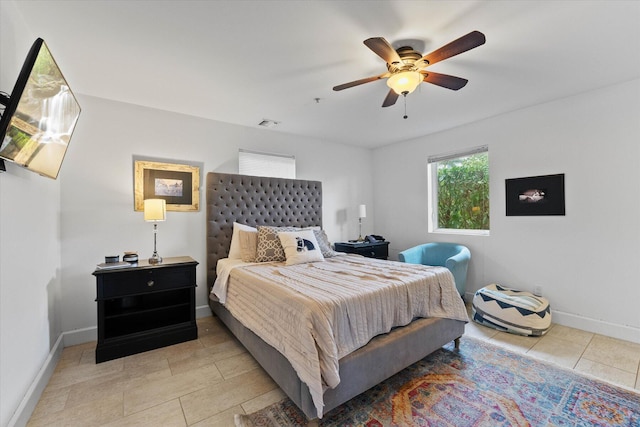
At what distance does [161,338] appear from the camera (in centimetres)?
271

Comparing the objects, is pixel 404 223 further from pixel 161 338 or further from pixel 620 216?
pixel 161 338

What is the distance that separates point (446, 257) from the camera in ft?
13.0

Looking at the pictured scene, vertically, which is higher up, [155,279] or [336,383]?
[155,279]

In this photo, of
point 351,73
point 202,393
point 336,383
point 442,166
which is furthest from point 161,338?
→ point 442,166

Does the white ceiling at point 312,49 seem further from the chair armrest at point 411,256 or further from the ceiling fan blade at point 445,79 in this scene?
the chair armrest at point 411,256

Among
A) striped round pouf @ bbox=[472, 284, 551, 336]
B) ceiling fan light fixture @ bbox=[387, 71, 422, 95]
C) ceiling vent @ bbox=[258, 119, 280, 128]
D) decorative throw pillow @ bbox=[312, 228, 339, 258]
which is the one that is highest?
ceiling vent @ bbox=[258, 119, 280, 128]

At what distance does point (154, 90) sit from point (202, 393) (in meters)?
2.82

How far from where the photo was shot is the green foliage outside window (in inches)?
155

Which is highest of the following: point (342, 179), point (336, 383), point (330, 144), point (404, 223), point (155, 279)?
point (330, 144)

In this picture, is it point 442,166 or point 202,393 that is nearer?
point 202,393

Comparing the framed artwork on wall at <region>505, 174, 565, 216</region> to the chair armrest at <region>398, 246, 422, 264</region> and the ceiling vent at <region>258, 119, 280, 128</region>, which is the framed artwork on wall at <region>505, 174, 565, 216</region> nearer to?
the chair armrest at <region>398, 246, 422, 264</region>

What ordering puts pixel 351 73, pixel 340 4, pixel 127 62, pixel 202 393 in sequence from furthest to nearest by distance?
pixel 351 73
pixel 127 62
pixel 202 393
pixel 340 4

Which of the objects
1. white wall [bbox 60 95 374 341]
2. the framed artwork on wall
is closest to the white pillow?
white wall [bbox 60 95 374 341]

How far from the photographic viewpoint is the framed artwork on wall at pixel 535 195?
3.18 meters
